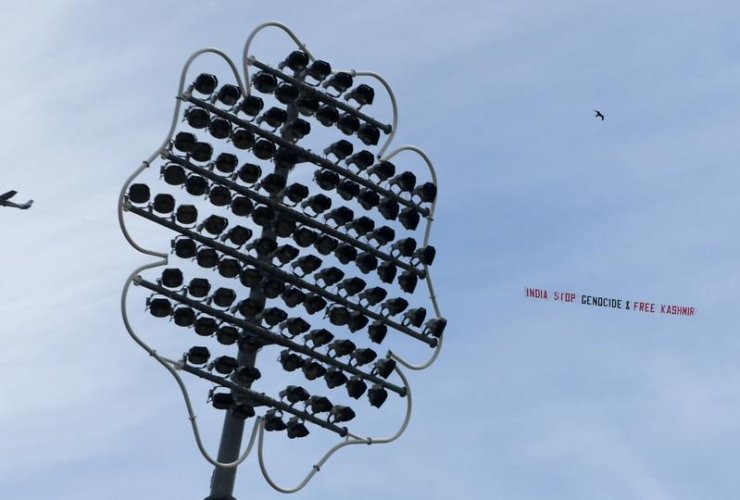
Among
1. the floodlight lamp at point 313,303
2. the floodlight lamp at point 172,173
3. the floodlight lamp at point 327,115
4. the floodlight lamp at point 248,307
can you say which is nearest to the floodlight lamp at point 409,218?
the floodlight lamp at point 327,115

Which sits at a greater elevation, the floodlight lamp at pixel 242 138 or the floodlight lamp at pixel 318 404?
the floodlight lamp at pixel 242 138

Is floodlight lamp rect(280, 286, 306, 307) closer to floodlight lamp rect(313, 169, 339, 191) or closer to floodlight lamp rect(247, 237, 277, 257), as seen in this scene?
floodlight lamp rect(247, 237, 277, 257)

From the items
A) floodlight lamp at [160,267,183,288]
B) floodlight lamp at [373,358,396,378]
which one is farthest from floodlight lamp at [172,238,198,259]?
floodlight lamp at [373,358,396,378]

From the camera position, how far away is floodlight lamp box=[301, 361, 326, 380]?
139 feet

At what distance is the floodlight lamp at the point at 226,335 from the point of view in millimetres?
41000

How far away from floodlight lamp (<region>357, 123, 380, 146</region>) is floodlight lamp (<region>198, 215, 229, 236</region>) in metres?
5.06

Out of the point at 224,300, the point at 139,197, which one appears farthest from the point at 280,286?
the point at 139,197

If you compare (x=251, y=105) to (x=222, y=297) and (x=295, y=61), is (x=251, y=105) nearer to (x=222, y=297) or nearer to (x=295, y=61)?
(x=295, y=61)

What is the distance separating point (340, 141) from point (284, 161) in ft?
5.30

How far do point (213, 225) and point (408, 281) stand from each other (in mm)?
5891

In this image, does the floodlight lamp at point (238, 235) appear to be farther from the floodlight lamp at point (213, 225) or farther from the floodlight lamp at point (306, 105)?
the floodlight lamp at point (306, 105)

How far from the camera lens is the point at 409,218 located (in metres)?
44.6

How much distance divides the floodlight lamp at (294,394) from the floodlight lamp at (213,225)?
4.19 m

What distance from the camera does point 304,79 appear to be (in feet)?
142
